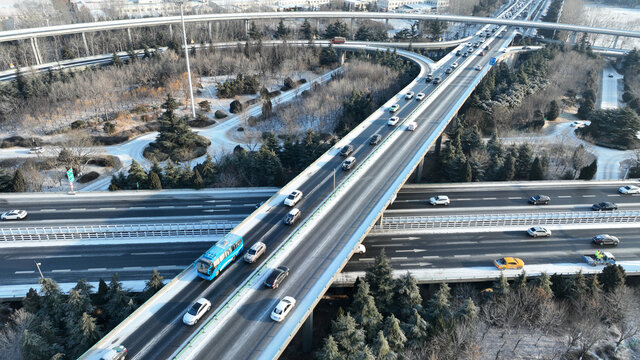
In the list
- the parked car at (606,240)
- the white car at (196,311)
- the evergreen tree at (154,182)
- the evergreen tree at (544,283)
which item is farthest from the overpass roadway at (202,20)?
the evergreen tree at (544,283)

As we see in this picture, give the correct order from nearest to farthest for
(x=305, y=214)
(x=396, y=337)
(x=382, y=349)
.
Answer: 1. (x=382, y=349)
2. (x=396, y=337)
3. (x=305, y=214)

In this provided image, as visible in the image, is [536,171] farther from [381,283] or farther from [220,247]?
[220,247]

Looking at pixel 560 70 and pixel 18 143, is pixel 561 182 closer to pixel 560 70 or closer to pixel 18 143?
pixel 560 70

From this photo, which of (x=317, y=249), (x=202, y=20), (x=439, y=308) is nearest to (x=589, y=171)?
(x=439, y=308)

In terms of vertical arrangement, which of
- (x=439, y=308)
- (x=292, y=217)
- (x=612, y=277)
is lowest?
(x=439, y=308)

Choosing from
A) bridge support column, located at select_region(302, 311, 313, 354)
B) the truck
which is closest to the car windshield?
A: bridge support column, located at select_region(302, 311, 313, 354)

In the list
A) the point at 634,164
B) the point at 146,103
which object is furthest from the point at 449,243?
the point at 146,103

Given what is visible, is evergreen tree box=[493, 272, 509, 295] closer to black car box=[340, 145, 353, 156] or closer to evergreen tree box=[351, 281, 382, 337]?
evergreen tree box=[351, 281, 382, 337]
